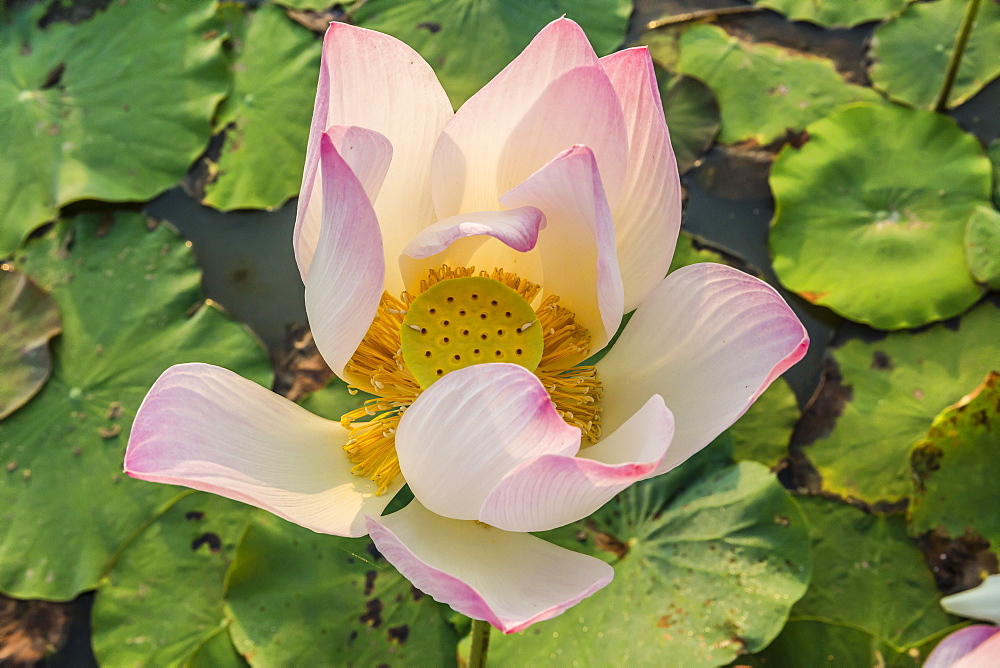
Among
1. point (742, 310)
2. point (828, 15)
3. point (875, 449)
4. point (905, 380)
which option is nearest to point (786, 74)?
point (828, 15)

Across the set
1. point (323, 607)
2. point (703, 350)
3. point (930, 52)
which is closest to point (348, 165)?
point (703, 350)

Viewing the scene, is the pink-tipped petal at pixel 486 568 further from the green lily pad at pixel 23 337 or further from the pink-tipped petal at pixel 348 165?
the green lily pad at pixel 23 337

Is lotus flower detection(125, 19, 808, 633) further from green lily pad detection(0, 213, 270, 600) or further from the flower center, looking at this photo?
green lily pad detection(0, 213, 270, 600)

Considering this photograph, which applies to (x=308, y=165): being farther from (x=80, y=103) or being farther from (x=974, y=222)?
(x=974, y=222)

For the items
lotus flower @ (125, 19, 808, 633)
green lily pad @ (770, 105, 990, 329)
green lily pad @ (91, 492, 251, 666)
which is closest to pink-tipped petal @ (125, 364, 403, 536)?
lotus flower @ (125, 19, 808, 633)

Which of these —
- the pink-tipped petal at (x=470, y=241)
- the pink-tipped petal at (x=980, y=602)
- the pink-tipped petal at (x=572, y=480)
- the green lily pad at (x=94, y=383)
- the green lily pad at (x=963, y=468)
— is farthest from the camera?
the green lily pad at (x=94, y=383)

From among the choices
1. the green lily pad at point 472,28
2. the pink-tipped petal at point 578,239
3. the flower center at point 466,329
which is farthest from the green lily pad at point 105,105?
the pink-tipped petal at point 578,239

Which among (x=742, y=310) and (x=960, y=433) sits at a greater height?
(x=742, y=310)
